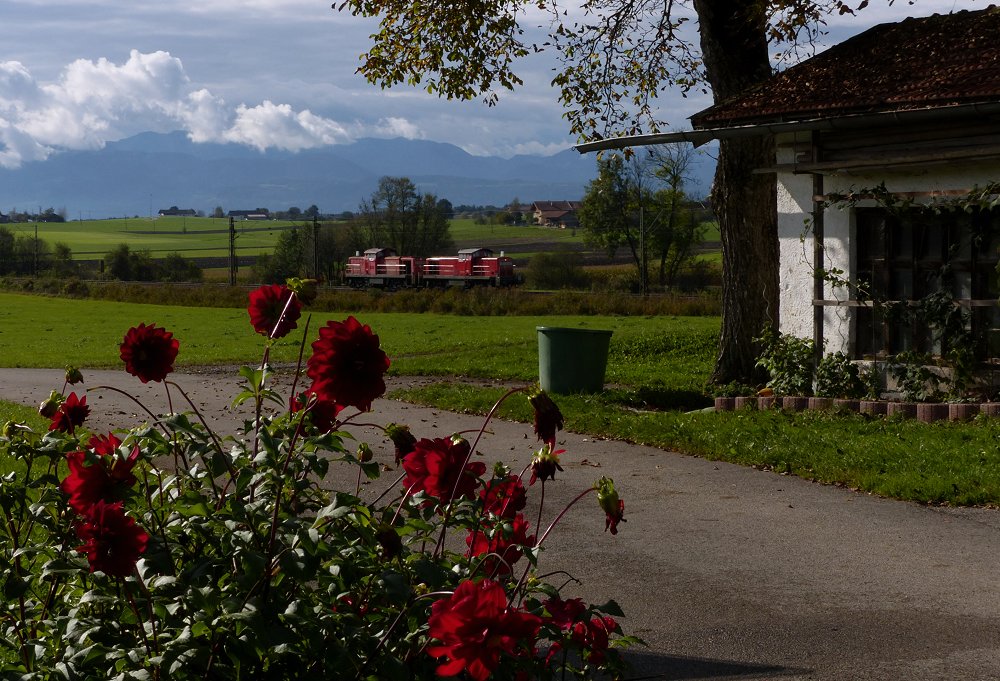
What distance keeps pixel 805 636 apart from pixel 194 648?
322cm

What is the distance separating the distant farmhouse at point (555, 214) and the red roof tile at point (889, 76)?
136 meters

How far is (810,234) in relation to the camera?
527 inches

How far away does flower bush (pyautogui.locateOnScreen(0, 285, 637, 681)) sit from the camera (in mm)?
3096

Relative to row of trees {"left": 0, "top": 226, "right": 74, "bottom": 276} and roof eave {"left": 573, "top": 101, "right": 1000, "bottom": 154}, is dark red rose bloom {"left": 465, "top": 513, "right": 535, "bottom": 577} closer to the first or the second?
roof eave {"left": 573, "top": 101, "right": 1000, "bottom": 154}

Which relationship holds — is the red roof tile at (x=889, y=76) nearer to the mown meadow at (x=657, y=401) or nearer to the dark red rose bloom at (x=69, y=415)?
the mown meadow at (x=657, y=401)

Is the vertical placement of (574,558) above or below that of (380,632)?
below

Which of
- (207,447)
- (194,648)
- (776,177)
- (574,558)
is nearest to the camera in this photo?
(194,648)

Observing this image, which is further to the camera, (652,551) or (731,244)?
(731,244)

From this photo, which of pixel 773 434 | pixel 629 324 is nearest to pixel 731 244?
pixel 773 434

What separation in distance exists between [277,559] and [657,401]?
11584 mm

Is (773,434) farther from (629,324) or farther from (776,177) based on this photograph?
(629,324)

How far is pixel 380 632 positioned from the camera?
3.28 m

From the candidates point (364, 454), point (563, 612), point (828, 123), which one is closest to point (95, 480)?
point (364, 454)

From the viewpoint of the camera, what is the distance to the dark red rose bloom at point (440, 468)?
344cm
